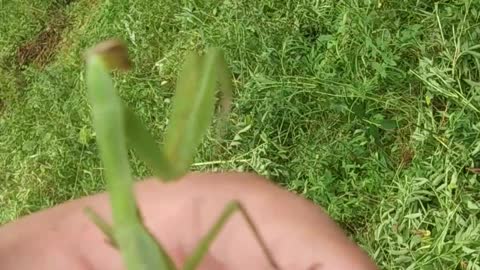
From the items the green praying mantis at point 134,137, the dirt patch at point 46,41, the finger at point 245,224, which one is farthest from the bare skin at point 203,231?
the dirt patch at point 46,41

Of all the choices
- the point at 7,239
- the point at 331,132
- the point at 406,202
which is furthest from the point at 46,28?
the point at 7,239

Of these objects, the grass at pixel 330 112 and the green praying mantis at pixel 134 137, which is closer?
the green praying mantis at pixel 134 137

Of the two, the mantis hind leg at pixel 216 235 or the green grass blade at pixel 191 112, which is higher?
the green grass blade at pixel 191 112

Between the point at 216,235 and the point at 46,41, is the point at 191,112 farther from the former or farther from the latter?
the point at 46,41

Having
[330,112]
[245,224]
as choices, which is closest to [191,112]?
[245,224]

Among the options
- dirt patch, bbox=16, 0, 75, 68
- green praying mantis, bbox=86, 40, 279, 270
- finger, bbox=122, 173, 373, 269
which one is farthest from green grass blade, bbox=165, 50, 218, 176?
dirt patch, bbox=16, 0, 75, 68

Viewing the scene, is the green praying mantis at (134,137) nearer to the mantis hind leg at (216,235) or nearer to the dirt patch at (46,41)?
the mantis hind leg at (216,235)

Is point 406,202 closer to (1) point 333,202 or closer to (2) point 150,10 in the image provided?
(1) point 333,202
